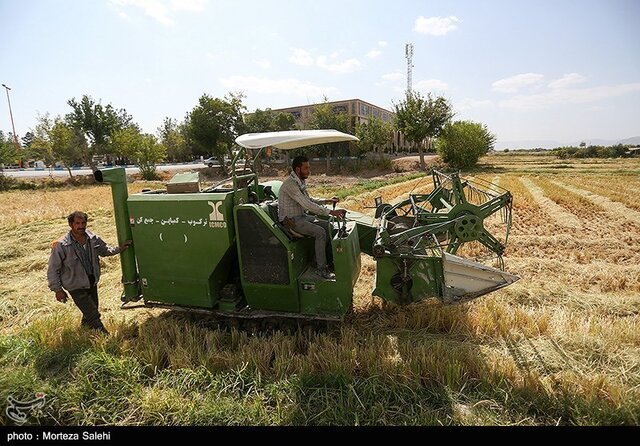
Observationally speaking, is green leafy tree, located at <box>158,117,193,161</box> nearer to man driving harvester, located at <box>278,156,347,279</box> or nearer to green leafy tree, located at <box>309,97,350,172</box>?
green leafy tree, located at <box>309,97,350,172</box>

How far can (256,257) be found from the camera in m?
4.86

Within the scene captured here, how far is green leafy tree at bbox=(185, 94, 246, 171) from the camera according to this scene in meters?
38.5

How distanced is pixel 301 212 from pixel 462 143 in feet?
122

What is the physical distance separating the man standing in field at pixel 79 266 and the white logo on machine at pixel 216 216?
5.08 feet

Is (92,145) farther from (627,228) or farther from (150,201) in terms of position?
(627,228)

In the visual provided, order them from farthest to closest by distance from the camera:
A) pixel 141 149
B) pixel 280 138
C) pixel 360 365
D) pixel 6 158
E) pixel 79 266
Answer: pixel 141 149
pixel 6 158
pixel 79 266
pixel 280 138
pixel 360 365

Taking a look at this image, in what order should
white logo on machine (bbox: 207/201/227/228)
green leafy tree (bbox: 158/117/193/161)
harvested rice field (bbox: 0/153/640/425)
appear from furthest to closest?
green leafy tree (bbox: 158/117/193/161) → white logo on machine (bbox: 207/201/227/228) → harvested rice field (bbox: 0/153/640/425)

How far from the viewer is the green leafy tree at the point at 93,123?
39.7 metres

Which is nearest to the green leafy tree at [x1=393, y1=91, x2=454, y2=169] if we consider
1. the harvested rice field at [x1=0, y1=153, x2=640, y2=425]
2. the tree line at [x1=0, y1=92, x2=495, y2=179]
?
the tree line at [x1=0, y1=92, x2=495, y2=179]

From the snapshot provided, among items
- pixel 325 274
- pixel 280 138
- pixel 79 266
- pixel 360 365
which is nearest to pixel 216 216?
pixel 280 138

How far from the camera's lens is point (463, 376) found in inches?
157

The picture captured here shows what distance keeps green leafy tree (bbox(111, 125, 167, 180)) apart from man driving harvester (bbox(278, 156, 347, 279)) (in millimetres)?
37672

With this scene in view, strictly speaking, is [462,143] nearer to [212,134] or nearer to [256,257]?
[212,134]

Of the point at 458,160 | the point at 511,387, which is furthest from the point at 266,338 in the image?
the point at 458,160
